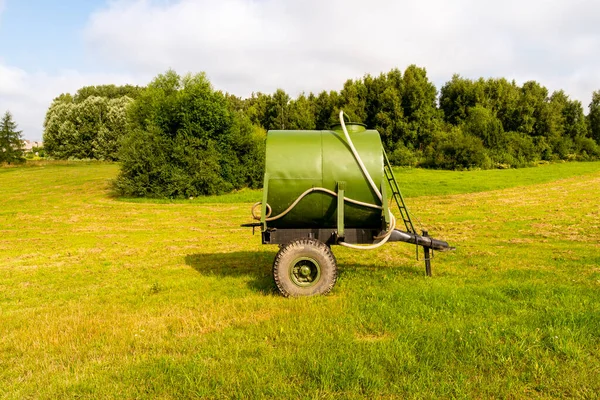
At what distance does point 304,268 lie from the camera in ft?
23.1

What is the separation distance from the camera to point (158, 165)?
29672mm

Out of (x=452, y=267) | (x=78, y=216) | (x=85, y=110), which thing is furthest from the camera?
(x=85, y=110)

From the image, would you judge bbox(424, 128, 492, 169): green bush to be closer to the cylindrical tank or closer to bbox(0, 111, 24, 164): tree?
the cylindrical tank

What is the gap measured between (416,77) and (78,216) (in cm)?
5255

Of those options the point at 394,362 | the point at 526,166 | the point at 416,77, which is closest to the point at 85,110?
the point at 416,77

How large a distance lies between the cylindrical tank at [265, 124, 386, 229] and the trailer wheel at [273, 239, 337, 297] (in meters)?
0.70

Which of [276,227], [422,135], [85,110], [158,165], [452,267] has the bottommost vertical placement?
[452,267]

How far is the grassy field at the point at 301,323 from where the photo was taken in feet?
13.5

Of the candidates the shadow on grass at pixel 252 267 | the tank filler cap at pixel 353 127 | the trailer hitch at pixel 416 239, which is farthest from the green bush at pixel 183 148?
the trailer hitch at pixel 416 239

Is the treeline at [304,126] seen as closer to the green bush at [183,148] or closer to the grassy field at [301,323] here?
the green bush at [183,148]

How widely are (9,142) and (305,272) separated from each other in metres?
71.7

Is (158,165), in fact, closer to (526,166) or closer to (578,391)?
(578,391)

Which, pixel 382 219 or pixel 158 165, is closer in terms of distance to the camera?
pixel 382 219

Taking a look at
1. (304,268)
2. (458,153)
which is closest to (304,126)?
(458,153)
